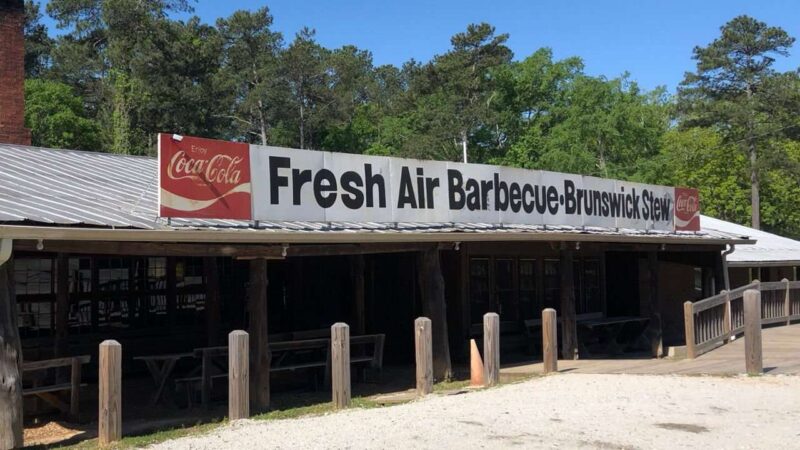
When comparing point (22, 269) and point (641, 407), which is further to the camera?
point (22, 269)

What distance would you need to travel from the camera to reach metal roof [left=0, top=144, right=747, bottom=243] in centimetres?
790

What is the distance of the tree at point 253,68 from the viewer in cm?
4788

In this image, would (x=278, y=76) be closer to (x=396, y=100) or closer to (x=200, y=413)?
(x=396, y=100)

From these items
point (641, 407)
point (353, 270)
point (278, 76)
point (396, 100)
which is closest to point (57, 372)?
point (353, 270)

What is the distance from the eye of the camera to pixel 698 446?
24.5 feet

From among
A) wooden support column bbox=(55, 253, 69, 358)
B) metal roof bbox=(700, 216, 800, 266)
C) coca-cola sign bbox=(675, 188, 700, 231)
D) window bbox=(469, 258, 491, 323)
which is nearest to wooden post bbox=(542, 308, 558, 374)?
window bbox=(469, 258, 491, 323)

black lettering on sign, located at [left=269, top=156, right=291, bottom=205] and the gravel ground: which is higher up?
black lettering on sign, located at [left=269, top=156, right=291, bottom=205]

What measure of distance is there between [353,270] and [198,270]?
2.63 m

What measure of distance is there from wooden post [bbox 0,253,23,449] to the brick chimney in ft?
26.6

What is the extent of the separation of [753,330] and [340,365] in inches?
235

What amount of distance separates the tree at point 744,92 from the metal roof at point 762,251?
19.7 meters

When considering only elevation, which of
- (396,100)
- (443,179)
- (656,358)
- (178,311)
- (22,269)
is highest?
(396,100)

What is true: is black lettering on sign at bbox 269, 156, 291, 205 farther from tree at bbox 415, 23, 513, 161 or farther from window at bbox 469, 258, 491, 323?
tree at bbox 415, 23, 513, 161

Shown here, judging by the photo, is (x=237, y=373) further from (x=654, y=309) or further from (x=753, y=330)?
(x=654, y=309)
